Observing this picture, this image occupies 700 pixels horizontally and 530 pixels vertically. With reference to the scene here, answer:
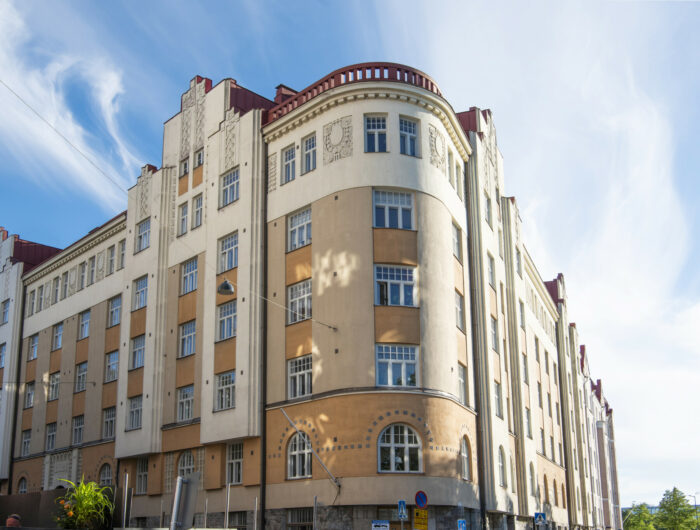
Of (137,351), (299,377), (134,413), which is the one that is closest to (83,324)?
(137,351)

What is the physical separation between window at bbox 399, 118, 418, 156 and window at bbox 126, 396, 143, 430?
18.5m

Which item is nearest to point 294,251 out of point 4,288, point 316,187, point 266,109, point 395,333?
point 316,187

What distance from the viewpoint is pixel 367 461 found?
27422 millimetres

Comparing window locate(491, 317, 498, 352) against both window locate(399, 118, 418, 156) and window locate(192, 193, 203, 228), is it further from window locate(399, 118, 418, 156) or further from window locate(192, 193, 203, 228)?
window locate(192, 193, 203, 228)

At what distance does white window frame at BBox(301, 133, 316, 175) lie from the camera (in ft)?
108

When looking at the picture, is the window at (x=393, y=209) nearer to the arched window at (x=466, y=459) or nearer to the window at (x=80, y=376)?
the arched window at (x=466, y=459)

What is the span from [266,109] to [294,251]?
9.39 m

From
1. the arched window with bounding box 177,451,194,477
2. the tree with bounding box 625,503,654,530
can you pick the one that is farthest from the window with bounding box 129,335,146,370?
the tree with bounding box 625,503,654,530

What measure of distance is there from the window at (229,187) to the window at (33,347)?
21430 millimetres

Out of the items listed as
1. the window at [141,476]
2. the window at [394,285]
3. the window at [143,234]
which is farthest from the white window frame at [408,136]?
the window at [141,476]

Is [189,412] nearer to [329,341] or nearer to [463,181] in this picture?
[329,341]

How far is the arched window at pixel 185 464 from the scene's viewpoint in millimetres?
34531

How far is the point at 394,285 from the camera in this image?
29750 millimetres

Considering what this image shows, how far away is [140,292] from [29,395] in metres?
14.7
